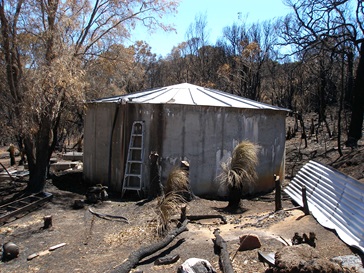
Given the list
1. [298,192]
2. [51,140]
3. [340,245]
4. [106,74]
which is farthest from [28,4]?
[340,245]

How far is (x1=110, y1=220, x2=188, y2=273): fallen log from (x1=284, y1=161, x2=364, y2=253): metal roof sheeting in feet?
7.51

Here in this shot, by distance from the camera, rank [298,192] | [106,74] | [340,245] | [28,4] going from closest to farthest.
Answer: [340,245], [298,192], [28,4], [106,74]

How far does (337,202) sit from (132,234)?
3434 millimetres

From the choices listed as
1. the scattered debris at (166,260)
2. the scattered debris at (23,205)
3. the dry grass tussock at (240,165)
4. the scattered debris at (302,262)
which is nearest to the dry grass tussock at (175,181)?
the dry grass tussock at (240,165)

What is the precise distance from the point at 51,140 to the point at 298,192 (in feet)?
23.6

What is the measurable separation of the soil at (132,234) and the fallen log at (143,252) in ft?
0.30

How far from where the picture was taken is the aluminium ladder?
9.27 metres

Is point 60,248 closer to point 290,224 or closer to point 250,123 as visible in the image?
point 290,224

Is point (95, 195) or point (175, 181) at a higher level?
point (175, 181)

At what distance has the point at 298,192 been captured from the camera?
26.3 feet

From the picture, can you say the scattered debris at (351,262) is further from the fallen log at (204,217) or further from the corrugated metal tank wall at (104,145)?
the corrugated metal tank wall at (104,145)

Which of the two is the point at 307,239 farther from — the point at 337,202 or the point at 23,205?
the point at 23,205

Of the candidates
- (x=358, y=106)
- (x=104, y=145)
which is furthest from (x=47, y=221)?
(x=358, y=106)

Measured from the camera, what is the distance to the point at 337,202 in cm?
586
